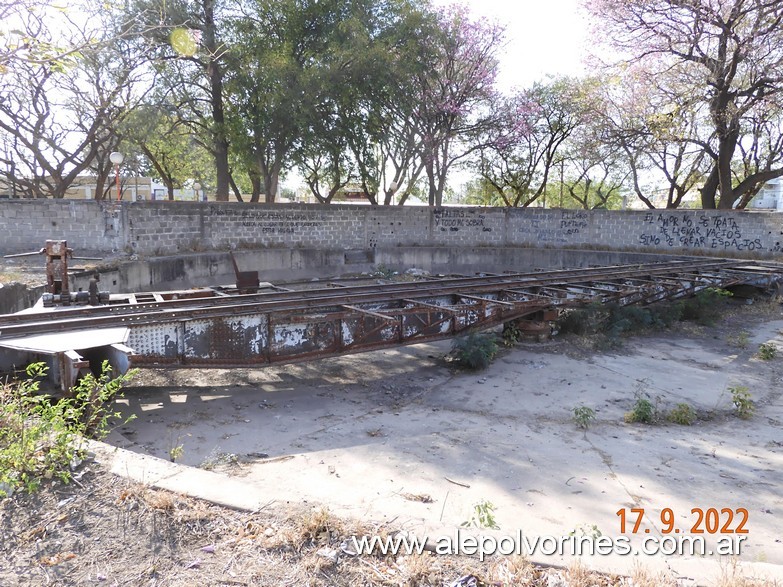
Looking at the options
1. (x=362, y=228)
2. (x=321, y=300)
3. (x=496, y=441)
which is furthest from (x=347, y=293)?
(x=362, y=228)

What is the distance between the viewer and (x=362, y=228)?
67.5 feet

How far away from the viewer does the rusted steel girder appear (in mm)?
5535

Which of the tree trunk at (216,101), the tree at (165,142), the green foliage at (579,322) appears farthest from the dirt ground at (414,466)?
the tree at (165,142)

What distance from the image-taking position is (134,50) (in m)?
17.8

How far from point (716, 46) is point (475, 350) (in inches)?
616

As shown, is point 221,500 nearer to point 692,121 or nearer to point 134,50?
point 134,50

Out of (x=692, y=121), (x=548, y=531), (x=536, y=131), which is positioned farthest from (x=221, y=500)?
(x=536, y=131)

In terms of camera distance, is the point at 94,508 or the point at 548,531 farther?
the point at 548,531

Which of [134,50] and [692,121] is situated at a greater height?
[134,50]

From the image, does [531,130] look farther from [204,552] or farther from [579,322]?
[204,552]

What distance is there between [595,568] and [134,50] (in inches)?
790

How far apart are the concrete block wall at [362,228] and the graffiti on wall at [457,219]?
0.04m

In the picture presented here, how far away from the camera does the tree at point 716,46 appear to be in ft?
50.8

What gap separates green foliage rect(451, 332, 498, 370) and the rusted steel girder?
298 mm
